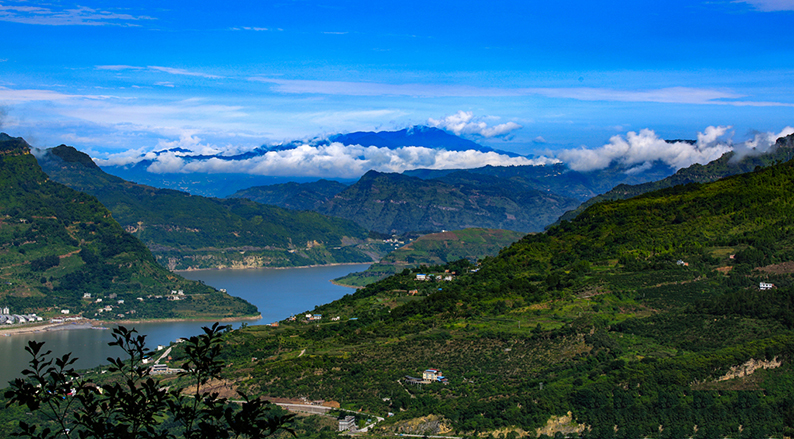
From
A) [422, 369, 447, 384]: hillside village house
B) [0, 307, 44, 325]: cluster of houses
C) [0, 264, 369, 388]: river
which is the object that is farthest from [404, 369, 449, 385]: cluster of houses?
[0, 307, 44, 325]: cluster of houses

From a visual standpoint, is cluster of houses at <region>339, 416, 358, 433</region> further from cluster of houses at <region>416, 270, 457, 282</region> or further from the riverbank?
the riverbank

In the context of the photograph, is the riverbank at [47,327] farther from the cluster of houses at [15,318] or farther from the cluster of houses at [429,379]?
the cluster of houses at [429,379]

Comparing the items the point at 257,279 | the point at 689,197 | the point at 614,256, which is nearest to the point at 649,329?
the point at 614,256

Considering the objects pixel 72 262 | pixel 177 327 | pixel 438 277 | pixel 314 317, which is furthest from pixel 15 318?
pixel 438 277

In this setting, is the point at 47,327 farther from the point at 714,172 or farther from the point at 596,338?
the point at 714,172

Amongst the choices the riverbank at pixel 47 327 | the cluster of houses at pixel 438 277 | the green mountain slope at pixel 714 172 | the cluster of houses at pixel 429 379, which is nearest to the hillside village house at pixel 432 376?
the cluster of houses at pixel 429 379
